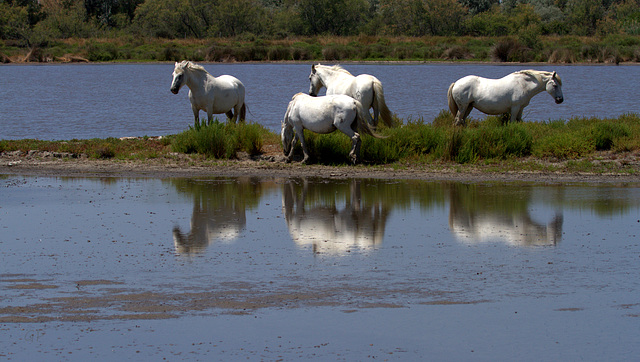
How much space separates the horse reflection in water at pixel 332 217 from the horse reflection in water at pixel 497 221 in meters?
1.03

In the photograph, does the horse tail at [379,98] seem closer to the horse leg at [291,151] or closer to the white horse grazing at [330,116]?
the white horse grazing at [330,116]

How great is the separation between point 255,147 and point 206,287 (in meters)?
9.08

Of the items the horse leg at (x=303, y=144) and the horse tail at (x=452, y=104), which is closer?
the horse leg at (x=303, y=144)

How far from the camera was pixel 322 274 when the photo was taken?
27.0 ft

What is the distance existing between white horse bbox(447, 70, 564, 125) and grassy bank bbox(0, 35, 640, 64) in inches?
1551

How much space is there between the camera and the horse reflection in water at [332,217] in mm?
9625

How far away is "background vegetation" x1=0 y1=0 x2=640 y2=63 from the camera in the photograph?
6131 centimetres

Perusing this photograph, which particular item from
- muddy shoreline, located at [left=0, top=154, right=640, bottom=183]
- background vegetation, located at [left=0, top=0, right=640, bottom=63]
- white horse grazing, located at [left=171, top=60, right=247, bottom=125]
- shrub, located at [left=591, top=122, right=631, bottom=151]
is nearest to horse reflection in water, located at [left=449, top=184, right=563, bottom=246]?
A: muddy shoreline, located at [left=0, top=154, right=640, bottom=183]

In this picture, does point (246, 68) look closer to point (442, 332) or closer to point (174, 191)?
point (174, 191)

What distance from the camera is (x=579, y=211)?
11.4m

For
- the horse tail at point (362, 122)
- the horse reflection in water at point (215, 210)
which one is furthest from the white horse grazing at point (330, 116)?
the horse reflection in water at point (215, 210)

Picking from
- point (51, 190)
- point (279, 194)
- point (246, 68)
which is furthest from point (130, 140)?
point (246, 68)

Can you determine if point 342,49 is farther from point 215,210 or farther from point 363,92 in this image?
point 215,210

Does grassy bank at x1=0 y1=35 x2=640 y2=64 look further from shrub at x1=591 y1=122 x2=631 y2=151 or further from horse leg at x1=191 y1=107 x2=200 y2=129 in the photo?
horse leg at x1=191 y1=107 x2=200 y2=129
